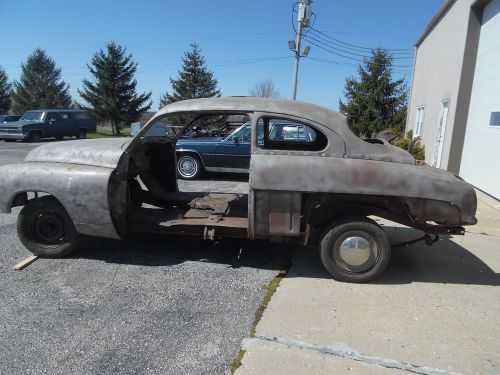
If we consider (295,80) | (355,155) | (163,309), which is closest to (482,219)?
(355,155)

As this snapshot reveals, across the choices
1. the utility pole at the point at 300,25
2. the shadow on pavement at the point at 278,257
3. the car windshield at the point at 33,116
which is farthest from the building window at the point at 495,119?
the car windshield at the point at 33,116

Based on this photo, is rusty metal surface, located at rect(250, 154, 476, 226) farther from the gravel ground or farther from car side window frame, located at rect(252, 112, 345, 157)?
the gravel ground

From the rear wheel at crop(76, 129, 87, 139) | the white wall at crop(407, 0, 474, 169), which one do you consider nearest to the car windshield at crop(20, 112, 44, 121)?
the rear wheel at crop(76, 129, 87, 139)

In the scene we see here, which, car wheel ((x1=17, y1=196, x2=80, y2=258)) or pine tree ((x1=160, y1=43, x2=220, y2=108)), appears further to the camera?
pine tree ((x1=160, y1=43, x2=220, y2=108))

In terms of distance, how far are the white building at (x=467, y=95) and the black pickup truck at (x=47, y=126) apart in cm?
1848

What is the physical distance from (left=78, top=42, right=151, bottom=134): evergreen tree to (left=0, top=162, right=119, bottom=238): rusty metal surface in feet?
117

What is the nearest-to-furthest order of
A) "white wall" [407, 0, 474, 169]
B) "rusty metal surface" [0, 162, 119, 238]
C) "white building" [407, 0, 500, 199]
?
"rusty metal surface" [0, 162, 119, 238]
"white building" [407, 0, 500, 199]
"white wall" [407, 0, 474, 169]

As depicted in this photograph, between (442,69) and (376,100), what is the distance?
1081 cm

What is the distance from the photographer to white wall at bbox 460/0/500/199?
319 inches

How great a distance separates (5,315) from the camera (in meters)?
3.19

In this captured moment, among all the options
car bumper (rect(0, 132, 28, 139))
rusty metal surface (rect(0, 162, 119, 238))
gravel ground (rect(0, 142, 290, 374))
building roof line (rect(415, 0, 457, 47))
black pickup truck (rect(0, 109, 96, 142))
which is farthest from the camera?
black pickup truck (rect(0, 109, 96, 142))

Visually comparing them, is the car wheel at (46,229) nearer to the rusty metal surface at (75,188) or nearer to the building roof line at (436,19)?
the rusty metal surface at (75,188)

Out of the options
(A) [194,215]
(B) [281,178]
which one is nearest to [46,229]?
(A) [194,215]

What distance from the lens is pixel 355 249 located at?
3.82 m
